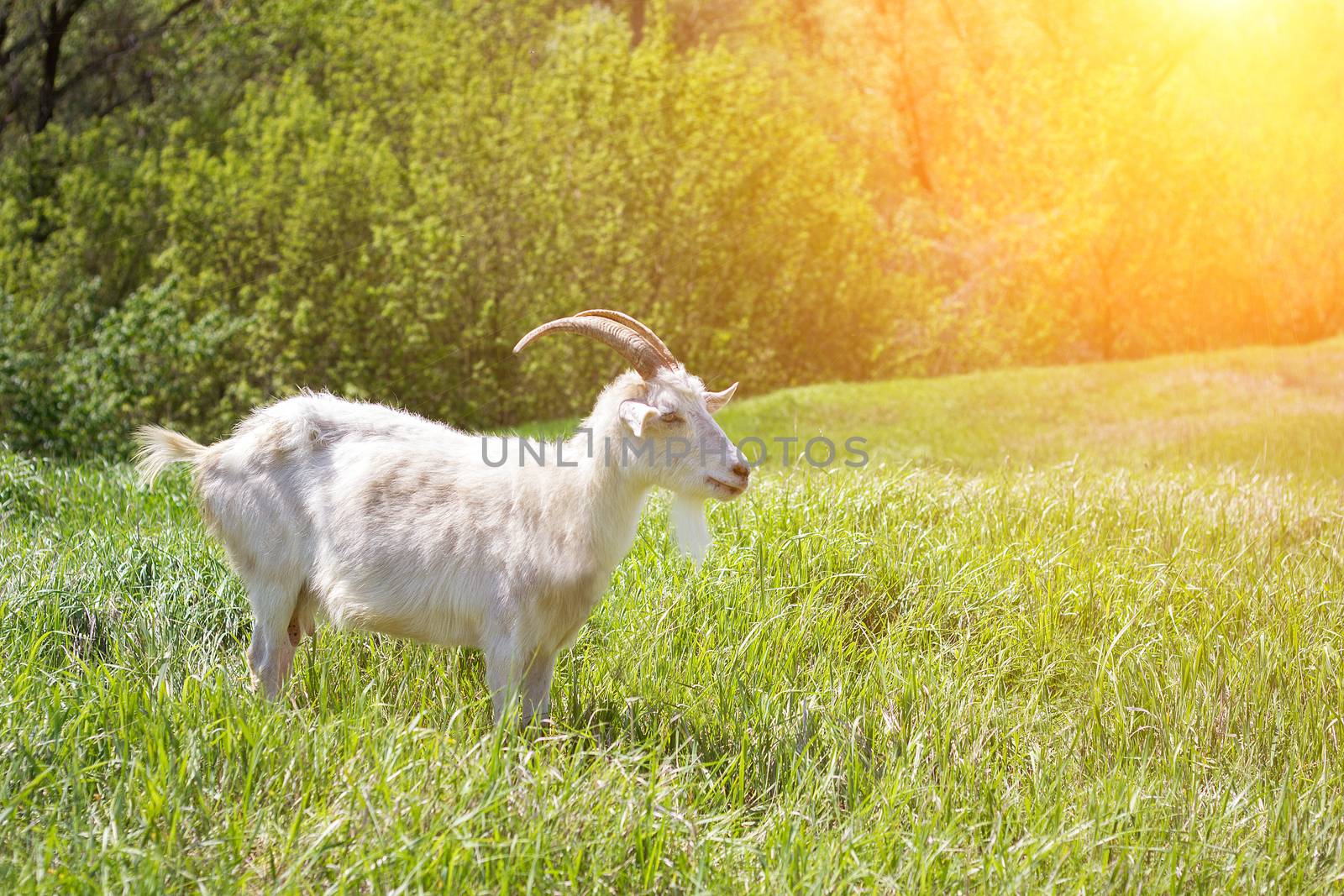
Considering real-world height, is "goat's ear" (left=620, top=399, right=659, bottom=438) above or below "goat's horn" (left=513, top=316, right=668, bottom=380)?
below

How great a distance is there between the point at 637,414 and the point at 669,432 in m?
0.20

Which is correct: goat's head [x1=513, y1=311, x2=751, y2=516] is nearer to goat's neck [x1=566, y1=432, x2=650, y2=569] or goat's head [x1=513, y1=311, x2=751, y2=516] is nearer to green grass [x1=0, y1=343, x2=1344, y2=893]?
goat's neck [x1=566, y1=432, x2=650, y2=569]

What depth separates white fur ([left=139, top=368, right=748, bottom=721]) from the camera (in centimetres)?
405

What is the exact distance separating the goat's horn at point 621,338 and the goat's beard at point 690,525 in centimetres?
50

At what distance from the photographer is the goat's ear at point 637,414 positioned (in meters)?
3.87

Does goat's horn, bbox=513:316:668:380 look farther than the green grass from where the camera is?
Yes

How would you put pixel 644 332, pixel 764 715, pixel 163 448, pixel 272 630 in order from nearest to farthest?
pixel 644 332
pixel 764 715
pixel 272 630
pixel 163 448

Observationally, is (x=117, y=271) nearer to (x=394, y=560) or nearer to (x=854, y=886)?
(x=394, y=560)

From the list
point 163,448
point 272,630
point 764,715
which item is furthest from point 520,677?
point 163,448

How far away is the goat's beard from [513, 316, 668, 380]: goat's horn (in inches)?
19.6

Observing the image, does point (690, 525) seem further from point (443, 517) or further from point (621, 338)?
point (443, 517)

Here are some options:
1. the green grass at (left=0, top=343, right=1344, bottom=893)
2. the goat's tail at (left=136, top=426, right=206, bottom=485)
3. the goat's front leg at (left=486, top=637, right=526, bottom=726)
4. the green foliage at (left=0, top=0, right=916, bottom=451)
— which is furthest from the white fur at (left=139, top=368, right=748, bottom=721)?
the green foliage at (left=0, top=0, right=916, bottom=451)

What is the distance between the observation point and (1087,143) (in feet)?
72.1

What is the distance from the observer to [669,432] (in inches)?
159
